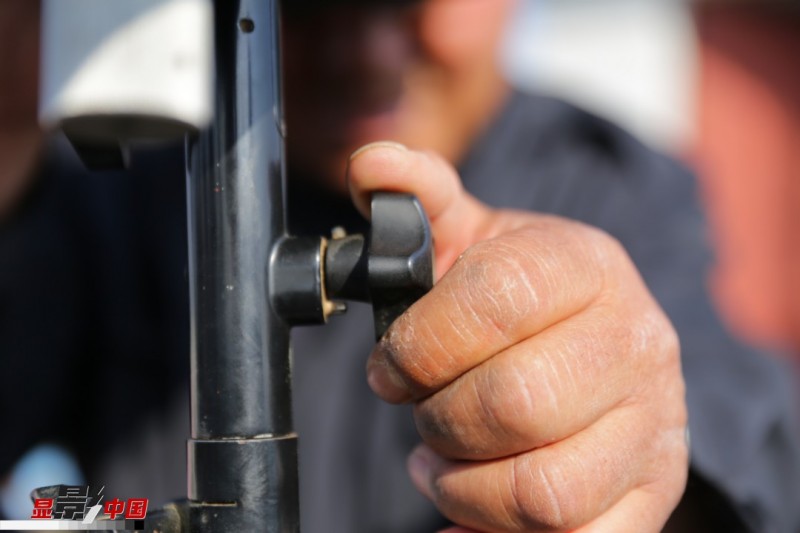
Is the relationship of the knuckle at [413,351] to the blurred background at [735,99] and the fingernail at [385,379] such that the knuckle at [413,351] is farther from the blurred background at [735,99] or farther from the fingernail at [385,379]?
the blurred background at [735,99]

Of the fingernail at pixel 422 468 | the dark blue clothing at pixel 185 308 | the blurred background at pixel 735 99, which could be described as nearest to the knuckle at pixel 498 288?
the fingernail at pixel 422 468

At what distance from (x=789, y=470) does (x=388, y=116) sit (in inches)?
23.7

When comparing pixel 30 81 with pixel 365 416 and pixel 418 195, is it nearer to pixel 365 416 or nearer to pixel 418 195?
pixel 365 416

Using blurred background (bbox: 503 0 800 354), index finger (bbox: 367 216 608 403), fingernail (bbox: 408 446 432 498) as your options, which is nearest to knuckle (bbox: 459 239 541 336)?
index finger (bbox: 367 216 608 403)

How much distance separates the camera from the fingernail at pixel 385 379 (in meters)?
0.39

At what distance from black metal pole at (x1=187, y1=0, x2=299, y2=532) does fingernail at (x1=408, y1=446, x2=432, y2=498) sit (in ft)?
0.36

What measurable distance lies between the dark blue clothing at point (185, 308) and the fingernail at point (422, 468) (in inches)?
17.9

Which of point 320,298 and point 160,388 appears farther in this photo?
point 160,388

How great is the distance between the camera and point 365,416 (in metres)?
0.97

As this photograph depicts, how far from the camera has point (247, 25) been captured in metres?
0.36

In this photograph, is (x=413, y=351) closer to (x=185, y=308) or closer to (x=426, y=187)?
(x=426, y=187)

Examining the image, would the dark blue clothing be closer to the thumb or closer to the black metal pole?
the thumb

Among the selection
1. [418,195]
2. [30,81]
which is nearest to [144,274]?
[30,81]

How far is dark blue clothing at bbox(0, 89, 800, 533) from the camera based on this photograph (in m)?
0.94
